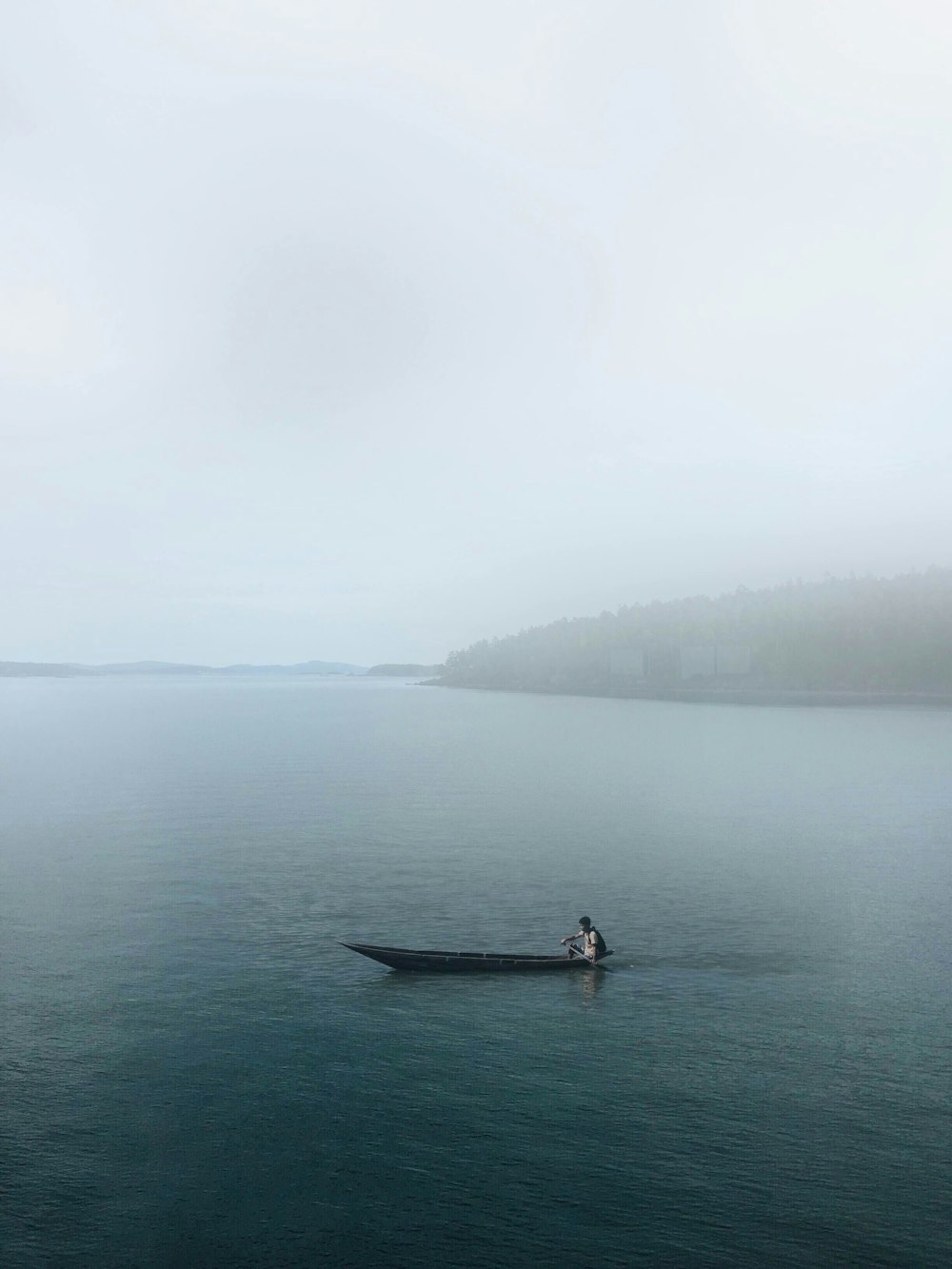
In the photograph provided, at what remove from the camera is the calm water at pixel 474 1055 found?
27344 millimetres

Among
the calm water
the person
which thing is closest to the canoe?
the calm water

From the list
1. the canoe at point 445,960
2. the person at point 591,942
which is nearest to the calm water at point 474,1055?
the canoe at point 445,960

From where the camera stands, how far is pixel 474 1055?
3772 cm

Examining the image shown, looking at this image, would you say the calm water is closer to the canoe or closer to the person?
the canoe

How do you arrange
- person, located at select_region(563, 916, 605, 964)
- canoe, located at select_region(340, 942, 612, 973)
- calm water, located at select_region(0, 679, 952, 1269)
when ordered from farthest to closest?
person, located at select_region(563, 916, 605, 964), canoe, located at select_region(340, 942, 612, 973), calm water, located at select_region(0, 679, 952, 1269)

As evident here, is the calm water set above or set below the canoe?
below

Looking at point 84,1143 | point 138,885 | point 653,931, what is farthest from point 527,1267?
point 138,885

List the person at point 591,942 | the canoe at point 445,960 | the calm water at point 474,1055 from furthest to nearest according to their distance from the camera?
1. the person at point 591,942
2. the canoe at point 445,960
3. the calm water at point 474,1055

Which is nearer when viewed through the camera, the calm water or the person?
the calm water

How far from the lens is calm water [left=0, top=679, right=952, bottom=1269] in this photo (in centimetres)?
2734

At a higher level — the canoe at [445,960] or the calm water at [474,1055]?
the canoe at [445,960]

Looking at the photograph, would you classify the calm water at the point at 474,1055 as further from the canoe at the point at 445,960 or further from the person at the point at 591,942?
the person at the point at 591,942

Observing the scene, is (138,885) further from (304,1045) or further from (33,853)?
(304,1045)

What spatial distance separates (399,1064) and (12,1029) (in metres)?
15.7
